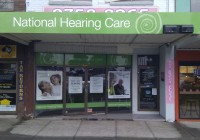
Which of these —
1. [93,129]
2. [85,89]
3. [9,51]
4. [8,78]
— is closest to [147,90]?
[85,89]

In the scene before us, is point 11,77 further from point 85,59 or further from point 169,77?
point 169,77

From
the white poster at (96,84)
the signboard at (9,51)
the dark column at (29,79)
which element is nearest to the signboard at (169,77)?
the white poster at (96,84)

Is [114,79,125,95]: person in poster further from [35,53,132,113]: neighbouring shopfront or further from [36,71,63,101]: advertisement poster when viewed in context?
[36,71,63,101]: advertisement poster

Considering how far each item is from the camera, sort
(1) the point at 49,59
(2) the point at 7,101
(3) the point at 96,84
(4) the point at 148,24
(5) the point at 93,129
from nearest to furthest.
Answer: (4) the point at 148,24, (5) the point at 93,129, (2) the point at 7,101, (1) the point at 49,59, (3) the point at 96,84

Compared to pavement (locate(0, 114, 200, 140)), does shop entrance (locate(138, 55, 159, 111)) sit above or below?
above

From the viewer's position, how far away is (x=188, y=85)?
45.9 ft

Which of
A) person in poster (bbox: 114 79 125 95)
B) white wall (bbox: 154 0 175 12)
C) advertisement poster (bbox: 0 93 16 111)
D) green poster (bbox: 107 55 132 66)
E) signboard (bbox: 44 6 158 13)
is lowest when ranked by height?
advertisement poster (bbox: 0 93 16 111)

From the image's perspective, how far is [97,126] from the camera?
490 inches

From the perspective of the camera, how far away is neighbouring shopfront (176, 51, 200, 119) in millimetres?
13875

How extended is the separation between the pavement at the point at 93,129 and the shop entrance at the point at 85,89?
1.97 ft

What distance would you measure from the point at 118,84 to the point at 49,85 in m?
2.64

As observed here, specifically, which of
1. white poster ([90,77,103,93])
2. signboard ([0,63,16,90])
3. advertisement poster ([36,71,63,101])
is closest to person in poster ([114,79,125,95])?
white poster ([90,77,103,93])

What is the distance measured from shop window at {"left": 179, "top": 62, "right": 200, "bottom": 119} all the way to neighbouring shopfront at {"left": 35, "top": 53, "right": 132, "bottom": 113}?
6.64 feet

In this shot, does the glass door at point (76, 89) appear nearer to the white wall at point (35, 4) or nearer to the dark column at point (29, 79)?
the dark column at point (29, 79)
